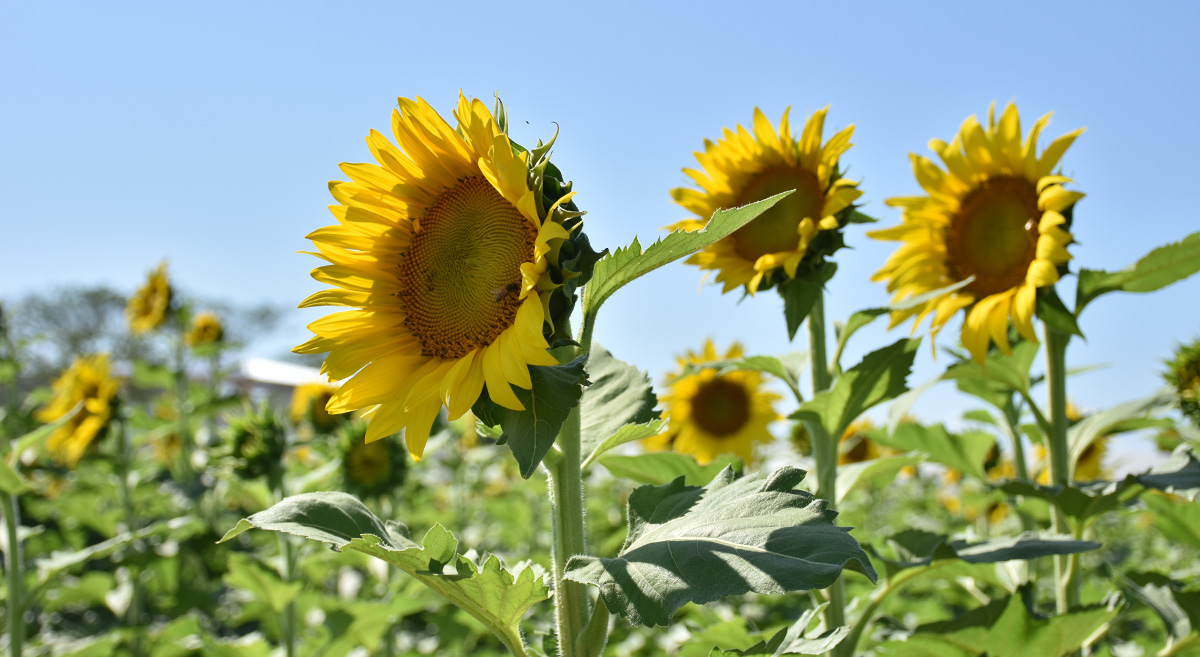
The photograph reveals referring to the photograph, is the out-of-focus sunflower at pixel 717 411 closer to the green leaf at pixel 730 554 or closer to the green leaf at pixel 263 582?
the green leaf at pixel 263 582

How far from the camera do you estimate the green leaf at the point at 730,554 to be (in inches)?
35.7

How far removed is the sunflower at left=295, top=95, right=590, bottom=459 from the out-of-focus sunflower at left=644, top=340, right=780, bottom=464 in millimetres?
2458

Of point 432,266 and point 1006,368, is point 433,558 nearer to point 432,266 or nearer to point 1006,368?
point 432,266

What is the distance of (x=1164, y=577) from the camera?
1.88 meters

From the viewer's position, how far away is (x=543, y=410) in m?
1.06

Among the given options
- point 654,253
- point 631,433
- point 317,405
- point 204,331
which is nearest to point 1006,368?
point 631,433

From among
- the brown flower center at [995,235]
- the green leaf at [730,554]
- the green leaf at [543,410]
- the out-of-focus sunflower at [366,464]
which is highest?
the brown flower center at [995,235]

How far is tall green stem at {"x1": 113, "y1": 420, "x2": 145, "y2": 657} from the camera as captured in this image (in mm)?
3811

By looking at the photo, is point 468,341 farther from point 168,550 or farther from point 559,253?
point 168,550

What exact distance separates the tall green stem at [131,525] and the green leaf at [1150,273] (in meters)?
3.52

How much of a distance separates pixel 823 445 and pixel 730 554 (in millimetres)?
894

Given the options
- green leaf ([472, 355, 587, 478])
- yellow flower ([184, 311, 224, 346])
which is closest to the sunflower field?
green leaf ([472, 355, 587, 478])

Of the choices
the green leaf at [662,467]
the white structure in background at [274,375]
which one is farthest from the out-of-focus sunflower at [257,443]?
the green leaf at [662,467]

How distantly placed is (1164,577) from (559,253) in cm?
172
